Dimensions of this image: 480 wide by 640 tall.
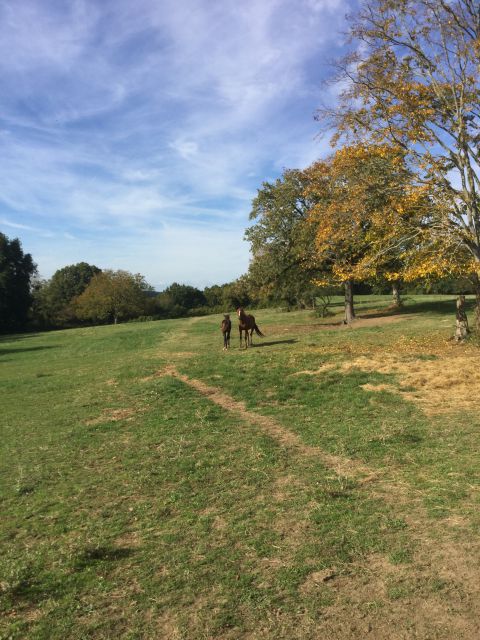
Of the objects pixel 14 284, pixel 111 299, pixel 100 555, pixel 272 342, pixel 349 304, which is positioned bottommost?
pixel 100 555

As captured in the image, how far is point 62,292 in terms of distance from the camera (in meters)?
78.4

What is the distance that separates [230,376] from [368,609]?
421 inches

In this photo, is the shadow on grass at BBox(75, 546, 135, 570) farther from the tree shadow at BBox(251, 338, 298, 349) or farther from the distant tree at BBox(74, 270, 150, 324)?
the distant tree at BBox(74, 270, 150, 324)

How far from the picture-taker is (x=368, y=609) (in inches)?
156

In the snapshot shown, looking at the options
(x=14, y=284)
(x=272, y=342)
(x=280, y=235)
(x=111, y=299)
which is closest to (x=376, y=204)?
(x=272, y=342)

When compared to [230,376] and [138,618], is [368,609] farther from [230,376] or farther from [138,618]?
[230,376]

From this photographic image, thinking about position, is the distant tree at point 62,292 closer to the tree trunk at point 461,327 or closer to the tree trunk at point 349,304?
the tree trunk at point 349,304

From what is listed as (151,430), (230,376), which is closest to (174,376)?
(230,376)

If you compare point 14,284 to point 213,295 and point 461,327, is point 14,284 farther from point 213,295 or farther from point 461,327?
point 461,327

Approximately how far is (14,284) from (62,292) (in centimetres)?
1395

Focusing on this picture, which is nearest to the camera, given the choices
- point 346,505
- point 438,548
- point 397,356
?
point 438,548

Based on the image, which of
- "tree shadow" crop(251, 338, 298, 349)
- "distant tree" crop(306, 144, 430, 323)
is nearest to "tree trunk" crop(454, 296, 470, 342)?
"distant tree" crop(306, 144, 430, 323)

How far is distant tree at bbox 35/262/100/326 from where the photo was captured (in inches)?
2692

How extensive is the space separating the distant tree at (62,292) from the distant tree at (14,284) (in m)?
3.82
